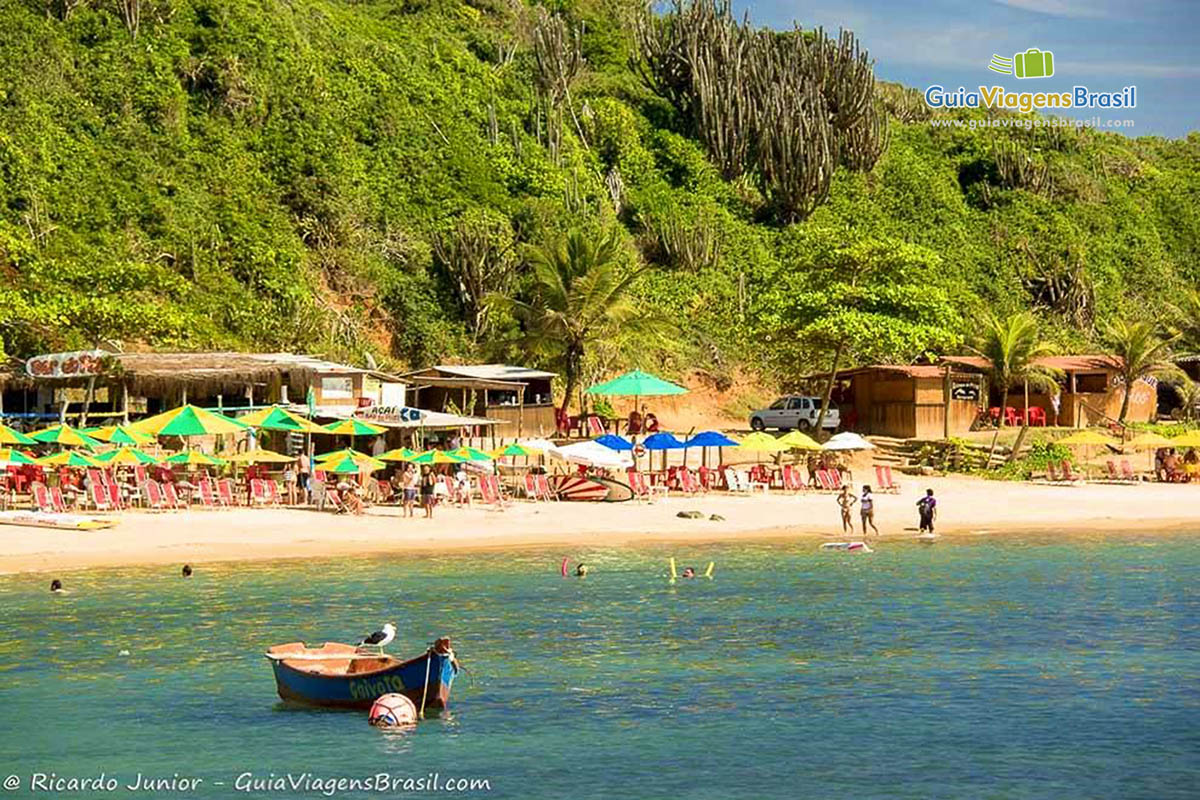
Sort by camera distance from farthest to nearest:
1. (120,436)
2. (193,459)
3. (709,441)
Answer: (709,441), (193,459), (120,436)

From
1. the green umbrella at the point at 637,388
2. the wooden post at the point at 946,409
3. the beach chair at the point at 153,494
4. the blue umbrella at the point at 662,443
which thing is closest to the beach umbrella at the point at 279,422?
the beach chair at the point at 153,494

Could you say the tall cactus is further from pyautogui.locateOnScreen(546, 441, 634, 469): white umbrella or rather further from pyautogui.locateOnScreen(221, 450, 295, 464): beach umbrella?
pyautogui.locateOnScreen(221, 450, 295, 464): beach umbrella

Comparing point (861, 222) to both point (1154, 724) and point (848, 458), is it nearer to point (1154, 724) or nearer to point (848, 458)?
point (848, 458)

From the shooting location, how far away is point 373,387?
126 ft

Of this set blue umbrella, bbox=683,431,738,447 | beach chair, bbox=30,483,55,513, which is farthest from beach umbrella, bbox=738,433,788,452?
beach chair, bbox=30,483,55,513

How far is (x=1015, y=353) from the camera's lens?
41594 millimetres

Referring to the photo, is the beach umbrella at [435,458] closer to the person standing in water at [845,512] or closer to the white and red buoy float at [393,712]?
the person standing in water at [845,512]

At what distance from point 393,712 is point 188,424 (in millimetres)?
16744

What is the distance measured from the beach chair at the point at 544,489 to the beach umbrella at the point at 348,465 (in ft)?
12.8

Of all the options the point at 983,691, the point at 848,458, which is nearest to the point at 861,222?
the point at 848,458

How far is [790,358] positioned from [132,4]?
92.6 ft

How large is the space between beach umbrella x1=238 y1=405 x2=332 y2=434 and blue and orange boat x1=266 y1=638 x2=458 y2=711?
16.1 metres

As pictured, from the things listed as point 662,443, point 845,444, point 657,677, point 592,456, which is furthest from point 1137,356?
point 657,677

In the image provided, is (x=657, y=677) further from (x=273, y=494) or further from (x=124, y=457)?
(x=273, y=494)
